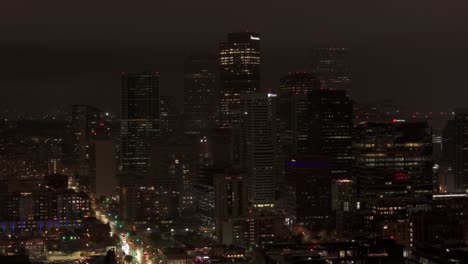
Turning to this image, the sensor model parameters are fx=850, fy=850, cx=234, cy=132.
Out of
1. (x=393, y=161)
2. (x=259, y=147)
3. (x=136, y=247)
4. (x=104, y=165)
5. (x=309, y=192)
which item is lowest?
(x=136, y=247)

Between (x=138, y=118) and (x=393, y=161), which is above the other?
(x=138, y=118)

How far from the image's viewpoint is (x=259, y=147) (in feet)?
101

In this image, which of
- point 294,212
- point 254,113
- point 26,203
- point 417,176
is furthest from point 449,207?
point 26,203

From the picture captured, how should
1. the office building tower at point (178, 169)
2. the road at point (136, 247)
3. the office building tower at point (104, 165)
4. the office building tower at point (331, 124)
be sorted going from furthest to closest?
the office building tower at point (104, 165) → the office building tower at point (331, 124) → the office building tower at point (178, 169) → the road at point (136, 247)

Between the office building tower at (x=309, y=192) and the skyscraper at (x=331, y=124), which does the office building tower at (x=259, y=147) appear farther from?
the skyscraper at (x=331, y=124)

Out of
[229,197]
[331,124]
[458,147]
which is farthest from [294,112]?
[229,197]

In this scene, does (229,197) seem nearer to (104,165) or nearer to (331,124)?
(331,124)

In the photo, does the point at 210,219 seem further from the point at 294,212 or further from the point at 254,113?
the point at 254,113

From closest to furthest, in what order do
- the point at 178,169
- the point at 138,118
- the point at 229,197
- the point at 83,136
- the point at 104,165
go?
the point at 229,197
the point at 178,169
the point at 104,165
the point at 83,136
the point at 138,118

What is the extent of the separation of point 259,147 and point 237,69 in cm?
1008

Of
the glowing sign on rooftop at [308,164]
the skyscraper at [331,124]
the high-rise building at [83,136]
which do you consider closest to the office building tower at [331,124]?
the skyscraper at [331,124]

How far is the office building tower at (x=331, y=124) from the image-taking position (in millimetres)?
32781

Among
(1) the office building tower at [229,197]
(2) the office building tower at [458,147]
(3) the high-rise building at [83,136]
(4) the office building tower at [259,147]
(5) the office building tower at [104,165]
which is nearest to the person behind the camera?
(1) the office building tower at [229,197]

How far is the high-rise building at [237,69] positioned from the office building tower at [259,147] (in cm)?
666
